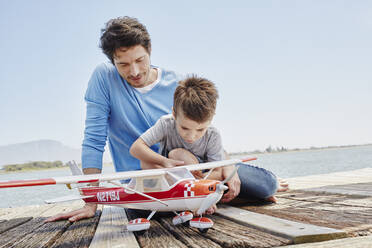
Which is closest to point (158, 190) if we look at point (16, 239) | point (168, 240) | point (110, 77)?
point (168, 240)

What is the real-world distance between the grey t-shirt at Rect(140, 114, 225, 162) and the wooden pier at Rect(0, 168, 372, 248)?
1.99 ft

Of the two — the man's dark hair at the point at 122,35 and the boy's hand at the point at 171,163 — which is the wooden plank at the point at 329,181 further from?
the man's dark hair at the point at 122,35

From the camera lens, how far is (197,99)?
2711mm

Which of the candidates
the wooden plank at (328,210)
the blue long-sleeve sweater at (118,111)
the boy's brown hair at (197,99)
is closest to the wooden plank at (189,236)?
the wooden plank at (328,210)

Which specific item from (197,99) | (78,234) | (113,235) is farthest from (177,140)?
(78,234)

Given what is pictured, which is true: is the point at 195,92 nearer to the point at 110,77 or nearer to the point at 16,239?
the point at 110,77

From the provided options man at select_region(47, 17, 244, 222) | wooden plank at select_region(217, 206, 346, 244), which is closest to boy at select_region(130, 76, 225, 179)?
man at select_region(47, 17, 244, 222)

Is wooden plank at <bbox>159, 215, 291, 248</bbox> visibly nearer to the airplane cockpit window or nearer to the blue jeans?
the airplane cockpit window

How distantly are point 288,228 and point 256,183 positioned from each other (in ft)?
4.30

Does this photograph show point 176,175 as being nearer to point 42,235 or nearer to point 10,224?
point 42,235

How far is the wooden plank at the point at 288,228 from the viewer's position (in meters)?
1.80

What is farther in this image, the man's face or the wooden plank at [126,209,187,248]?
the man's face

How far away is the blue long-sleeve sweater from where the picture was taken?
3.70 metres

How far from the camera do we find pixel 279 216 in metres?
2.52
